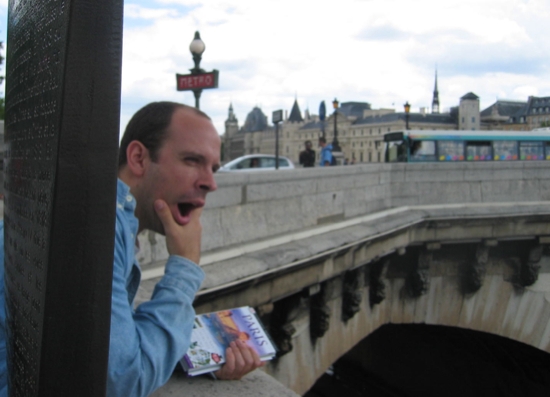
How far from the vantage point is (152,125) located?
78.1 inches

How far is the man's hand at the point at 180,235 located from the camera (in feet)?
5.85

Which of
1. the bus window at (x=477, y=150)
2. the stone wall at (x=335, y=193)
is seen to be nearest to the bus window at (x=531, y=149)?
the bus window at (x=477, y=150)

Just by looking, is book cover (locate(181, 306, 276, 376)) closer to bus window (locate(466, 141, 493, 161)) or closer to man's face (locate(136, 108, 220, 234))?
man's face (locate(136, 108, 220, 234))

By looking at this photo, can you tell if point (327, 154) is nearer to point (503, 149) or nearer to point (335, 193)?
point (335, 193)

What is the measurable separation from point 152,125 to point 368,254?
527 cm

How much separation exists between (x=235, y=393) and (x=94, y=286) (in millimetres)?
1661

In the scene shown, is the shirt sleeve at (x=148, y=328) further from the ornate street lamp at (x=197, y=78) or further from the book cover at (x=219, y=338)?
the ornate street lamp at (x=197, y=78)

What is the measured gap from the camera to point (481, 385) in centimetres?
1237

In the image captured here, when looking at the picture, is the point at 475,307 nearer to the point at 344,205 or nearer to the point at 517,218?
the point at 517,218

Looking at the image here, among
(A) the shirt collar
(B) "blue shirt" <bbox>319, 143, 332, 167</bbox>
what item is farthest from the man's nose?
(B) "blue shirt" <bbox>319, 143, 332, 167</bbox>

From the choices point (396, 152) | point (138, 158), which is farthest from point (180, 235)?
point (396, 152)

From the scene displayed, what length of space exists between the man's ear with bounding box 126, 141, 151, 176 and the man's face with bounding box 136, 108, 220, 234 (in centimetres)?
1

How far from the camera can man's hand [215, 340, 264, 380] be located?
231 cm

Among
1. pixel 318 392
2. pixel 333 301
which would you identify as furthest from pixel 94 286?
pixel 318 392
